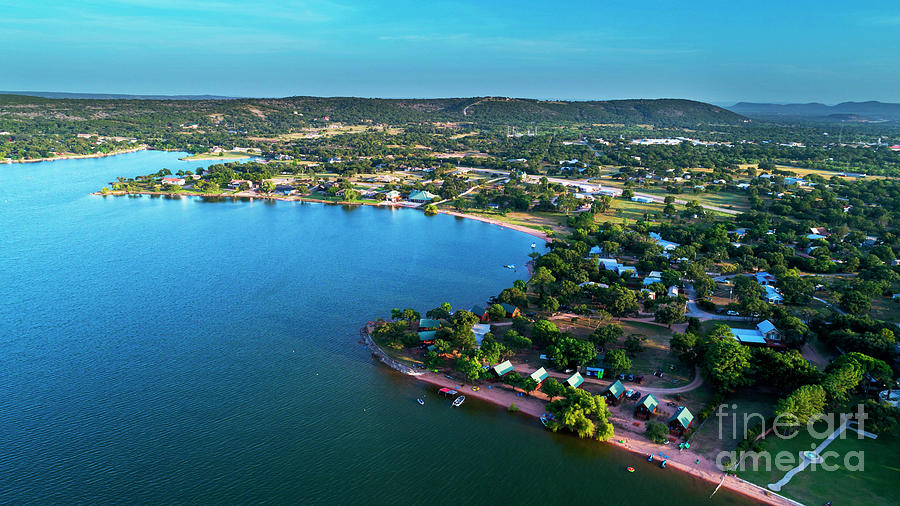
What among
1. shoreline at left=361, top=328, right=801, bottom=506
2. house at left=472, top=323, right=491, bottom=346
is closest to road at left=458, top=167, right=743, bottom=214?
house at left=472, top=323, right=491, bottom=346

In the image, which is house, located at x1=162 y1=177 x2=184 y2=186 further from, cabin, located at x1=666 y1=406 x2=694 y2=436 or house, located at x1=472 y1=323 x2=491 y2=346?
cabin, located at x1=666 y1=406 x2=694 y2=436

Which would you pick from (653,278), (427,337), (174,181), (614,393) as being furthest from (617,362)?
(174,181)

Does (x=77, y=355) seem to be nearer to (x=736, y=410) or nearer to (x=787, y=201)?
(x=736, y=410)

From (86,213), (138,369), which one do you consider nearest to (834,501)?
(138,369)

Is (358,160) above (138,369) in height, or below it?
above

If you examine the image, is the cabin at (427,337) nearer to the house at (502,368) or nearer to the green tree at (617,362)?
the house at (502,368)

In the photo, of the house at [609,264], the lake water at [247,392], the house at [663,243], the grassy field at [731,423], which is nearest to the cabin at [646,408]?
the grassy field at [731,423]
